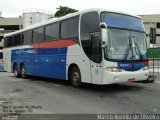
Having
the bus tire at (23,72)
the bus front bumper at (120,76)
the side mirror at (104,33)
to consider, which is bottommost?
the bus tire at (23,72)

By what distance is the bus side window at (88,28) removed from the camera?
496 inches

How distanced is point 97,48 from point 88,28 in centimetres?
116

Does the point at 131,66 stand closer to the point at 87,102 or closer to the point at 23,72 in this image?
the point at 87,102

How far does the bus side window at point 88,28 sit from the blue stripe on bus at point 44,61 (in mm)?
1964

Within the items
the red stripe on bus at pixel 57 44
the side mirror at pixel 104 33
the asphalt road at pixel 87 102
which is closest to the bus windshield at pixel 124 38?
the side mirror at pixel 104 33

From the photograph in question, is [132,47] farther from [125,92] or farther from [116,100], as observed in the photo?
[116,100]

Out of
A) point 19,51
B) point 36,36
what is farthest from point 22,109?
point 19,51

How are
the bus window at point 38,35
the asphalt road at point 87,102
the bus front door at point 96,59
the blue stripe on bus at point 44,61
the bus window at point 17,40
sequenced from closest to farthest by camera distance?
1. the asphalt road at point 87,102
2. the bus front door at point 96,59
3. the blue stripe on bus at point 44,61
4. the bus window at point 38,35
5. the bus window at point 17,40

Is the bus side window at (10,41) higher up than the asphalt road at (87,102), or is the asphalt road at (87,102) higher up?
the bus side window at (10,41)

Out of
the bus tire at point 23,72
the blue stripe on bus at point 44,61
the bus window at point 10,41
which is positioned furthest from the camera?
the bus window at point 10,41

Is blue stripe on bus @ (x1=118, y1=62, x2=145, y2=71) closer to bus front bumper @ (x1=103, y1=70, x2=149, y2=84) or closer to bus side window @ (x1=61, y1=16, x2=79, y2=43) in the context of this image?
bus front bumper @ (x1=103, y1=70, x2=149, y2=84)

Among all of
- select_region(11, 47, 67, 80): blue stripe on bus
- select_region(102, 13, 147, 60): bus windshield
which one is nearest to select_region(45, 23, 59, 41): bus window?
select_region(11, 47, 67, 80): blue stripe on bus

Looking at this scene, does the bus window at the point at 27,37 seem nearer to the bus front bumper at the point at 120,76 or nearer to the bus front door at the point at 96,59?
the bus front door at the point at 96,59

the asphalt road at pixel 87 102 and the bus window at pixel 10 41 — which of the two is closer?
the asphalt road at pixel 87 102
